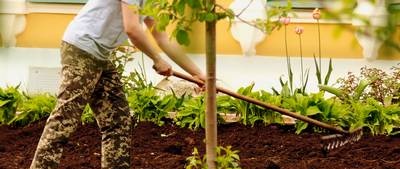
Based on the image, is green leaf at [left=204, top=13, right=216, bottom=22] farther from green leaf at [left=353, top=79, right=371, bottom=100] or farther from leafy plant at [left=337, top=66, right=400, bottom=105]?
leafy plant at [left=337, top=66, right=400, bottom=105]

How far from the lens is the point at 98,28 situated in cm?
381

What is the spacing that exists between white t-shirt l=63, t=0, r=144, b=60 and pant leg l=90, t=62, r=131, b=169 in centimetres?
18

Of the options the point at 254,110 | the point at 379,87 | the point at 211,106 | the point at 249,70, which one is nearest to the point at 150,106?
the point at 254,110

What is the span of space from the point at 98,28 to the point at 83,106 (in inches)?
14.9

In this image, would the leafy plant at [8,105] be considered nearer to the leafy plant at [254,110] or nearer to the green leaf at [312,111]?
the leafy plant at [254,110]

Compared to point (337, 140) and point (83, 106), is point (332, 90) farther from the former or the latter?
point (83, 106)

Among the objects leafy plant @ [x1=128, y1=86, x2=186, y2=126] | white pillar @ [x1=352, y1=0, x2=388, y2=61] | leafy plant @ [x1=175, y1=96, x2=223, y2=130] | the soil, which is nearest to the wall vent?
the soil

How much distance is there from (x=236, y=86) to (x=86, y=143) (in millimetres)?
2294

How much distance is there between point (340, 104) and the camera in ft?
19.2

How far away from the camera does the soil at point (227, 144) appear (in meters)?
4.92

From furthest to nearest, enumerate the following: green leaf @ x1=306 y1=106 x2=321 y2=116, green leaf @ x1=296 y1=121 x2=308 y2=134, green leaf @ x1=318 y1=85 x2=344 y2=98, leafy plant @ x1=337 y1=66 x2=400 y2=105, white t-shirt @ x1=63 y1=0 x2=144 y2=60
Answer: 1. leafy plant @ x1=337 y1=66 x2=400 y2=105
2. green leaf @ x1=318 y1=85 x2=344 y2=98
3. green leaf @ x1=296 y1=121 x2=308 y2=134
4. green leaf @ x1=306 y1=106 x2=321 y2=116
5. white t-shirt @ x1=63 y1=0 x2=144 y2=60

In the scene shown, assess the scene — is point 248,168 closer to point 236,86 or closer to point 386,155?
point 386,155

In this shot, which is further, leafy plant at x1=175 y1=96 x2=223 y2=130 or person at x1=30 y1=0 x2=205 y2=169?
leafy plant at x1=175 y1=96 x2=223 y2=130

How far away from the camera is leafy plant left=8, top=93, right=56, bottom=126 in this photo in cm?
607
